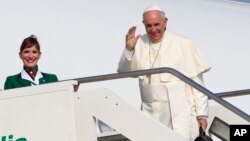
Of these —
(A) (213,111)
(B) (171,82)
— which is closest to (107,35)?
(A) (213,111)

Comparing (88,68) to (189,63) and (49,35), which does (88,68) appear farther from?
(189,63)

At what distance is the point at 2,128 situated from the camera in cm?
795

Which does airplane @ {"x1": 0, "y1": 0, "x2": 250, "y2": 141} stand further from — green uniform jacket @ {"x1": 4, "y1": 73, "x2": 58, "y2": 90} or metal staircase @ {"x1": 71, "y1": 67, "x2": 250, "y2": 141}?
green uniform jacket @ {"x1": 4, "y1": 73, "x2": 58, "y2": 90}

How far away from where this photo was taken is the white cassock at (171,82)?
8.16 metres

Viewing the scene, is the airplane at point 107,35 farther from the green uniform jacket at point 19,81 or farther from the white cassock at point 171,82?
the white cassock at point 171,82

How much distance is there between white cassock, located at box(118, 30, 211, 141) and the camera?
8164 mm

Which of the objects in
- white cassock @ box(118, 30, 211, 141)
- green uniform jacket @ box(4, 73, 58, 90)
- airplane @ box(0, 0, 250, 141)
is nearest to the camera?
white cassock @ box(118, 30, 211, 141)

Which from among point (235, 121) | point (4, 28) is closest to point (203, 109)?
point (235, 121)

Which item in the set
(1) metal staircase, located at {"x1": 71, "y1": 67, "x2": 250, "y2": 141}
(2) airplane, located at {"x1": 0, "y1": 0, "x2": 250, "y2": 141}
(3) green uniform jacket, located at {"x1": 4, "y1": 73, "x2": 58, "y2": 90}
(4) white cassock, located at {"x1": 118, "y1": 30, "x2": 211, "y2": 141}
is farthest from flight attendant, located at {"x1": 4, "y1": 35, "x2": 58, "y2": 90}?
(2) airplane, located at {"x1": 0, "y1": 0, "x2": 250, "y2": 141}

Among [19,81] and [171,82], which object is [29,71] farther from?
[171,82]

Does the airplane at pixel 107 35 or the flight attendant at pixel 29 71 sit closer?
the flight attendant at pixel 29 71

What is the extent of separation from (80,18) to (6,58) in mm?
2135

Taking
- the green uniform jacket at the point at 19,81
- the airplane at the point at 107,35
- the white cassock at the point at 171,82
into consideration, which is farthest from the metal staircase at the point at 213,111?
the airplane at the point at 107,35

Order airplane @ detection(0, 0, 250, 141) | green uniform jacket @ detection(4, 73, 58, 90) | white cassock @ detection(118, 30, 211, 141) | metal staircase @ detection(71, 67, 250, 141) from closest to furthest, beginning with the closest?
metal staircase @ detection(71, 67, 250, 141)
white cassock @ detection(118, 30, 211, 141)
green uniform jacket @ detection(4, 73, 58, 90)
airplane @ detection(0, 0, 250, 141)
